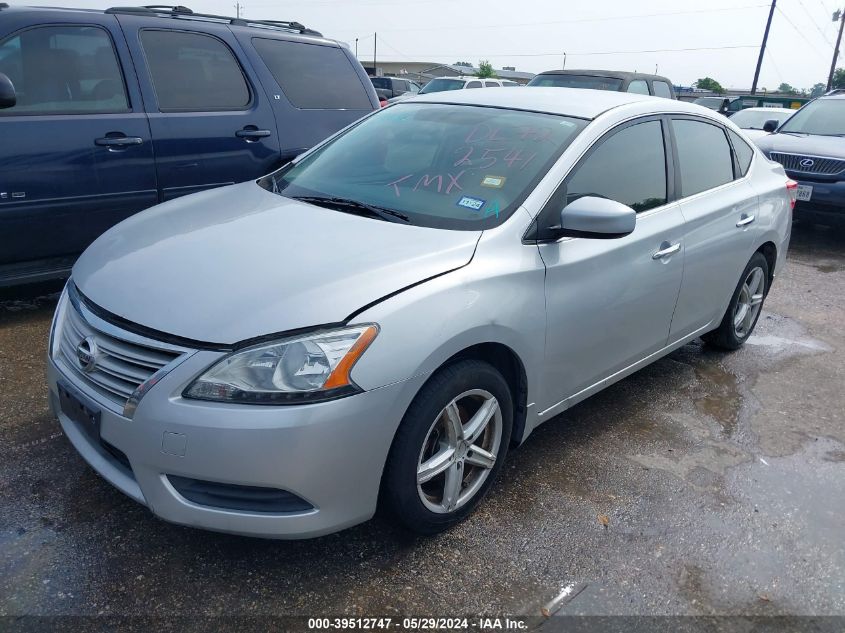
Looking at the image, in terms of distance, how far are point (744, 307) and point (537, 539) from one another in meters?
→ 2.77

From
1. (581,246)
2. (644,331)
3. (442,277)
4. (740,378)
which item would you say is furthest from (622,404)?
(442,277)

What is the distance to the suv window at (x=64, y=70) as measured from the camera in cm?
438

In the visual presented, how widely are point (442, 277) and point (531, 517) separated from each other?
1.10 m

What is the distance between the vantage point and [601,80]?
10.7m

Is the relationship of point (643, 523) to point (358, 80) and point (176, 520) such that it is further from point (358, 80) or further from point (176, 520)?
point (358, 80)

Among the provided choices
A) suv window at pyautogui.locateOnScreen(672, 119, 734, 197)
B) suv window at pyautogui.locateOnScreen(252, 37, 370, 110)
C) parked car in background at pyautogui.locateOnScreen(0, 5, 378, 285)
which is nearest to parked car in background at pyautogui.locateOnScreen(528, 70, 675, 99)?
suv window at pyautogui.locateOnScreen(252, 37, 370, 110)

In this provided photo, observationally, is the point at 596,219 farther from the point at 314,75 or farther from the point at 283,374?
the point at 314,75

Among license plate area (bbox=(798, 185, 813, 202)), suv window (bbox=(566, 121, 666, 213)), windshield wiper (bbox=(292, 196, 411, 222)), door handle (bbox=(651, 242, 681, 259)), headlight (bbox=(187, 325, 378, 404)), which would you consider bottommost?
license plate area (bbox=(798, 185, 813, 202))

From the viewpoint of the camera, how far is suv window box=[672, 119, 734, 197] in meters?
3.92

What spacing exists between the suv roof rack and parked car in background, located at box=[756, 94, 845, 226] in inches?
223

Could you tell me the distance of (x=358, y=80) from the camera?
625 centimetres

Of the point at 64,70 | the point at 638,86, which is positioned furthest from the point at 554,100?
the point at 638,86

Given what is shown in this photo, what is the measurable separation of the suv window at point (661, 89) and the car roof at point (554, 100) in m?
8.27

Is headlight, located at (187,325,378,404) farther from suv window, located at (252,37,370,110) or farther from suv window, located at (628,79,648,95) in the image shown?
suv window, located at (628,79,648,95)
